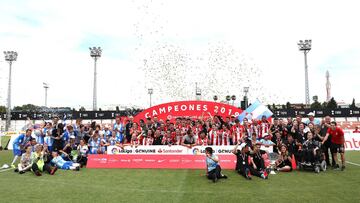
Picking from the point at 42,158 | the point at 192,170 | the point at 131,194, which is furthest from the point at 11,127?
the point at 131,194

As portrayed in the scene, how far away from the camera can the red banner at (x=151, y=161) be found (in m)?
11.5

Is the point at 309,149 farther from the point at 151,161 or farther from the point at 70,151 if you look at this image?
the point at 70,151

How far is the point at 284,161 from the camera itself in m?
10.8

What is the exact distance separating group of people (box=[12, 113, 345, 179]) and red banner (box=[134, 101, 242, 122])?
13.5ft

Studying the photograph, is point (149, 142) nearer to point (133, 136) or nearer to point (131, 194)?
point (133, 136)

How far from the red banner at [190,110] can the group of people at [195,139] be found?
4.12 meters

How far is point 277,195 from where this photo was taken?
7.08 m

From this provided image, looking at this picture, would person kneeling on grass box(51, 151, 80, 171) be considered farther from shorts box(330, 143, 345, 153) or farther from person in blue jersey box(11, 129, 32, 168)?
shorts box(330, 143, 345, 153)

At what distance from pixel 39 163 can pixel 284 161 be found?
807 cm

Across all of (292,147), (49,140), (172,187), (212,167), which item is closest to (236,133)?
(292,147)

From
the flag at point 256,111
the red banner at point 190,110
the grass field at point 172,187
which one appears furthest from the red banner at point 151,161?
the red banner at point 190,110

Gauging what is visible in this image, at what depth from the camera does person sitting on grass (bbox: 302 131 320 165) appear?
1066cm

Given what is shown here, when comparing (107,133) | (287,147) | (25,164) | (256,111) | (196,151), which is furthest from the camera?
(256,111)

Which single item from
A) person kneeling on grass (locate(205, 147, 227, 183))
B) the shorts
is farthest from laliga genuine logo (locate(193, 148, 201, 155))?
the shorts
